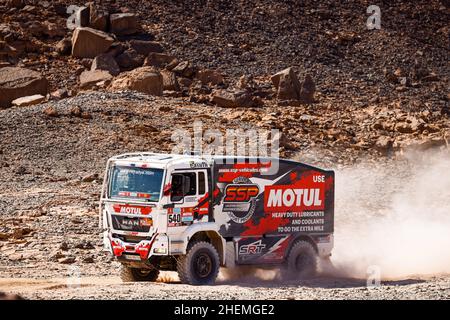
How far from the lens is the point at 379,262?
3353 cm

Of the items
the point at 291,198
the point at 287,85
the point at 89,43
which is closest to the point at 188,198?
the point at 291,198

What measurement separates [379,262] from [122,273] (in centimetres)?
852

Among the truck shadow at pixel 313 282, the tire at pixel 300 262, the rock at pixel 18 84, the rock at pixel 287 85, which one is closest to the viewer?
the truck shadow at pixel 313 282

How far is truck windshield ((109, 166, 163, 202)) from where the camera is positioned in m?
26.4

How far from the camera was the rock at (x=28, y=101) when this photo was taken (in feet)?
176

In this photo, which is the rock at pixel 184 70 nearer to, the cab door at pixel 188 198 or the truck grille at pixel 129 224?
the cab door at pixel 188 198

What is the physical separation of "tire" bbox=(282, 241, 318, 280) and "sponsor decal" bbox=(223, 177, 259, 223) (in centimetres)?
196

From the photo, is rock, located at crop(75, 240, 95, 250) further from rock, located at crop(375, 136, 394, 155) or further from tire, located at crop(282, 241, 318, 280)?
rock, located at crop(375, 136, 394, 155)

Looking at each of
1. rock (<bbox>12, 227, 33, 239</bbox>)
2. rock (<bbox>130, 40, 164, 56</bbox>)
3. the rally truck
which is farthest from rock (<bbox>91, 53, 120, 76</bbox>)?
the rally truck

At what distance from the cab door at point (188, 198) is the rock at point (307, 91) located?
31485mm

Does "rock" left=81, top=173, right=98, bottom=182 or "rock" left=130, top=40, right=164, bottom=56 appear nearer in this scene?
"rock" left=81, top=173, right=98, bottom=182
